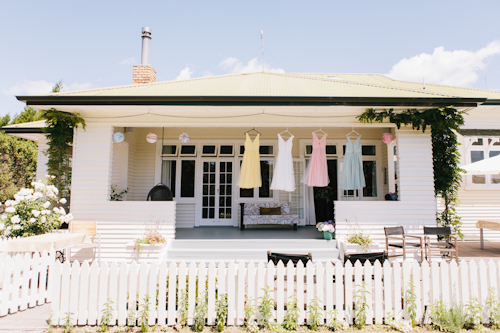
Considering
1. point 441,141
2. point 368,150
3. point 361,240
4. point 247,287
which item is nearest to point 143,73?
point 368,150

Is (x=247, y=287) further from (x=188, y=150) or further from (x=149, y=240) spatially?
(x=188, y=150)

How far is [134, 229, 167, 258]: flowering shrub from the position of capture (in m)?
5.71

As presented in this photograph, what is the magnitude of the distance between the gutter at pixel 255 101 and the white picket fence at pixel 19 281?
307 centimetres

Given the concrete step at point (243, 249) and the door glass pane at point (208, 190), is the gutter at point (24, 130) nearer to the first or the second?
the door glass pane at point (208, 190)

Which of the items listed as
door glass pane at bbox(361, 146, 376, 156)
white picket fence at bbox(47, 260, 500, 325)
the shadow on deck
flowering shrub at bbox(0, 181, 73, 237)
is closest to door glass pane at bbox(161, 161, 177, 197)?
the shadow on deck

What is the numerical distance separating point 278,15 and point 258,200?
17.2 ft

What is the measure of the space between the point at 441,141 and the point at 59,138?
813cm

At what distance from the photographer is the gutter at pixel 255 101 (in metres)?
5.57

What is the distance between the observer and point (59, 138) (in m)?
6.11

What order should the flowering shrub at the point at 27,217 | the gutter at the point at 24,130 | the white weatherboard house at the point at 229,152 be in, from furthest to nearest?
the gutter at the point at 24,130
the white weatherboard house at the point at 229,152
the flowering shrub at the point at 27,217

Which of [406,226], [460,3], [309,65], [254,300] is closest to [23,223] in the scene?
[254,300]

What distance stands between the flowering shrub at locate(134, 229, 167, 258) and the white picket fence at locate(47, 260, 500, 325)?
7.97 feet

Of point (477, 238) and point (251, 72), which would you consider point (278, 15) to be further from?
point (477, 238)

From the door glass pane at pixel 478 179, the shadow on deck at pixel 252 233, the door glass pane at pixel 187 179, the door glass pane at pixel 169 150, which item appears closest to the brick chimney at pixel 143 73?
the door glass pane at pixel 169 150
